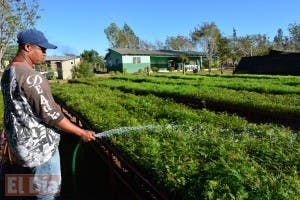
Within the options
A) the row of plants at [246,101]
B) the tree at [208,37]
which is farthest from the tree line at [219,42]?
the row of plants at [246,101]

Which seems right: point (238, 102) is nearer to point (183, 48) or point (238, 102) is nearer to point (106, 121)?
point (106, 121)

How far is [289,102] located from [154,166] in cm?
870

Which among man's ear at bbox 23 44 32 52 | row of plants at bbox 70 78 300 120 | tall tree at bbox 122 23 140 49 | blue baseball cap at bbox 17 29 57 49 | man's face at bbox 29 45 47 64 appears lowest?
row of plants at bbox 70 78 300 120

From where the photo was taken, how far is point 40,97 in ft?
12.1

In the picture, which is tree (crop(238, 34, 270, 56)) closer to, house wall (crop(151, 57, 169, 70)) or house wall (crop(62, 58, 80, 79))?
house wall (crop(151, 57, 169, 70))

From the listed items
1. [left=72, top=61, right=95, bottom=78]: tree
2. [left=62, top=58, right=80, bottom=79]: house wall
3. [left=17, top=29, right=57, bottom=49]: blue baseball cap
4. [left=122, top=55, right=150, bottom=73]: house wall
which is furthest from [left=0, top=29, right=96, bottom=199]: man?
[left=122, top=55, right=150, bottom=73]: house wall

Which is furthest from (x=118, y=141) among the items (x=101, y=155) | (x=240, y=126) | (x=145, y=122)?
(x=240, y=126)

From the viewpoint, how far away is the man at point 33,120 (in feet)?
12.1

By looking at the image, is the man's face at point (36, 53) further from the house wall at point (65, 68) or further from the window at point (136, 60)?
the window at point (136, 60)

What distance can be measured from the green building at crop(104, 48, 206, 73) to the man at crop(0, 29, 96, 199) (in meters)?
50.1

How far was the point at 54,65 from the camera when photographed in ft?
200

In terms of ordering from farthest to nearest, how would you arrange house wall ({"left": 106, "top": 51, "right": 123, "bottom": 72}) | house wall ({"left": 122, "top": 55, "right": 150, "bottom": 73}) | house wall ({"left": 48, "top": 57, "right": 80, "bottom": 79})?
house wall ({"left": 106, "top": 51, "right": 123, "bottom": 72})
house wall ({"left": 122, "top": 55, "right": 150, "bottom": 73})
house wall ({"left": 48, "top": 57, "right": 80, "bottom": 79})

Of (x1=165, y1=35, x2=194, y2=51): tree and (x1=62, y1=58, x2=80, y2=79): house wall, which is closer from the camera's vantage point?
(x1=62, y1=58, x2=80, y2=79): house wall

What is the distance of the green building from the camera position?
55.7 meters
